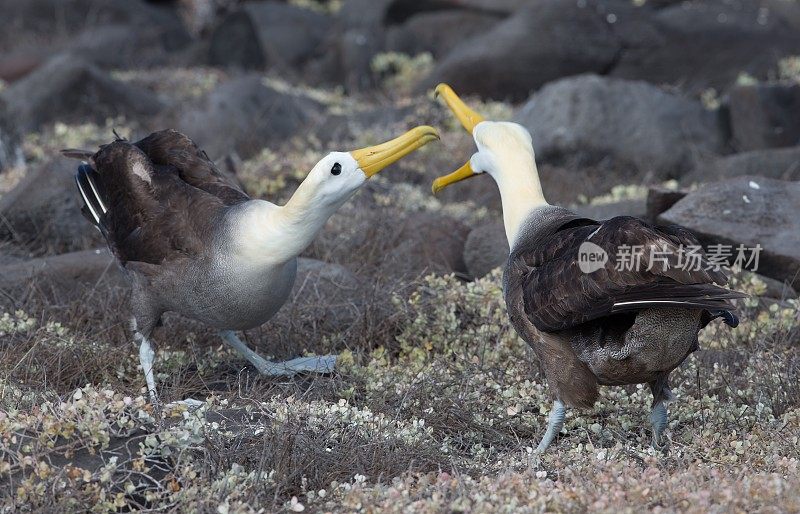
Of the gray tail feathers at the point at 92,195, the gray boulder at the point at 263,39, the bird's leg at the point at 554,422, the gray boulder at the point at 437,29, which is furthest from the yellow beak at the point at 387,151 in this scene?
the gray boulder at the point at 263,39

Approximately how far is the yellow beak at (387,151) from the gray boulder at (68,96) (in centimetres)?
657

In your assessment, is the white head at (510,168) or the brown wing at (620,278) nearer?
the brown wing at (620,278)

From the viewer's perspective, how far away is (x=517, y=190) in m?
4.61

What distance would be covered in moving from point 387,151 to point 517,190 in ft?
1.73

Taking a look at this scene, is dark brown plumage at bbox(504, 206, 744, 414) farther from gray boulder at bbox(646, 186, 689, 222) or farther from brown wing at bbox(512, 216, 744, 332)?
gray boulder at bbox(646, 186, 689, 222)

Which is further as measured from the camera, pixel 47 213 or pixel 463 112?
pixel 47 213

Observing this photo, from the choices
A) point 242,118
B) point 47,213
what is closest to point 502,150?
point 47,213

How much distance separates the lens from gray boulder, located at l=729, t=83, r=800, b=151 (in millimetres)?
9422

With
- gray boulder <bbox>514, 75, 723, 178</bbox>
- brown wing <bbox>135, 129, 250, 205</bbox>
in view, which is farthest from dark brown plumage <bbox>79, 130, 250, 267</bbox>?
gray boulder <bbox>514, 75, 723, 178</bbox>

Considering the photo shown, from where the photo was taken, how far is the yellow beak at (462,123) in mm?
4961

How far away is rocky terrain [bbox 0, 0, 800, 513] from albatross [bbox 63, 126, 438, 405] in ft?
1.00

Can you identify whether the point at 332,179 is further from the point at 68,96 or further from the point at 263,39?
the point at 263,39

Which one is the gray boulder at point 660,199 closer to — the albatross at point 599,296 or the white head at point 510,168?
the white head at point 510,168

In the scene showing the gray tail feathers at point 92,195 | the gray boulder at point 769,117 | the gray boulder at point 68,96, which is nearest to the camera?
the gray tail feathers at point 92,195
